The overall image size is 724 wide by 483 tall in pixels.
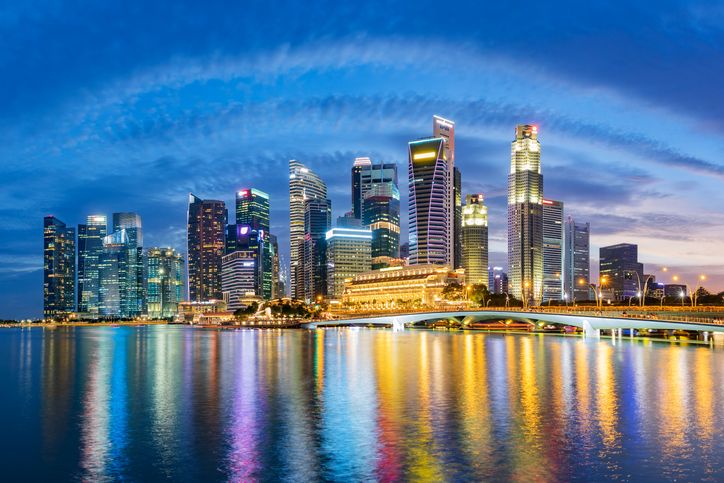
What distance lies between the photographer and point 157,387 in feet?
188

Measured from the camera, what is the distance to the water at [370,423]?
1136 inches

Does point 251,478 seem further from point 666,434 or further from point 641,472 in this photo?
point 666,434

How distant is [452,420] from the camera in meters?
39.4

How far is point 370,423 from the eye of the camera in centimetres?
3869

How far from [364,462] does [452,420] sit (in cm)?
1116

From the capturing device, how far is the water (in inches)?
1136

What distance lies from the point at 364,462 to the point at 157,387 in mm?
33008

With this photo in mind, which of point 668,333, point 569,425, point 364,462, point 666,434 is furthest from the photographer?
point 668,333

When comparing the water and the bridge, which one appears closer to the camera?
the water

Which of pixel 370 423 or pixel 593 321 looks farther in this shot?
pixel 593 321

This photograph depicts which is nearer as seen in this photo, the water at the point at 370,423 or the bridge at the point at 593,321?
the water at the point at 370,423

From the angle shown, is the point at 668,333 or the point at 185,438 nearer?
the point at 185,438

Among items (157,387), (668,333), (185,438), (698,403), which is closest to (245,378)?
(157,387)

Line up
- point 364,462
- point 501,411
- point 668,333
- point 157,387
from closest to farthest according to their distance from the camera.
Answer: point 364,462, point 501,411, point 157,387, point 668,333
